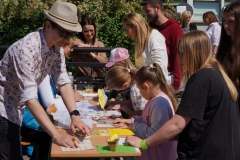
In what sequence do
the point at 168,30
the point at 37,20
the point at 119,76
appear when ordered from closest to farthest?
the point at 119,76 → the point at 168,30 → the point at 37,20

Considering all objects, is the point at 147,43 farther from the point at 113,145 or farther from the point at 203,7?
the point at 203,7

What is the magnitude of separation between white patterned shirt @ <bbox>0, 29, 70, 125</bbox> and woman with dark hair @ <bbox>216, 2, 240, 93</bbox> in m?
1.22

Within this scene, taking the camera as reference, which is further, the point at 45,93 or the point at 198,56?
the point at 45,93

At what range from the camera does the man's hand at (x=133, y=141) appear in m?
2.85

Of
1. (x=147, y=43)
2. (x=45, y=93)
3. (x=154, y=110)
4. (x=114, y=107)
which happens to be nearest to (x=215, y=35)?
(x=147, y=43)

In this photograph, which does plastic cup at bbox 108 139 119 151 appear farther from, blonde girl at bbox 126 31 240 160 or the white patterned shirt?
the white patterned shirt

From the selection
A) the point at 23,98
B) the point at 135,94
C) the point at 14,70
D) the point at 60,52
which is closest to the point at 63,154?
the point at 23,98

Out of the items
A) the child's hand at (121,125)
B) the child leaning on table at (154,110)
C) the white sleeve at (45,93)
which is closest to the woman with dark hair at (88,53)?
the white sleeve at (45,93)

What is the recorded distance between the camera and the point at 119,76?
154 inches

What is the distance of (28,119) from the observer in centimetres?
394

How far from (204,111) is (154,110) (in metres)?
0.73

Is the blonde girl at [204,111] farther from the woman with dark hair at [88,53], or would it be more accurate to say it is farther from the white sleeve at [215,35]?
the white sleeve at [215,35]

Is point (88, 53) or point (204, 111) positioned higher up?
point (204, 111)

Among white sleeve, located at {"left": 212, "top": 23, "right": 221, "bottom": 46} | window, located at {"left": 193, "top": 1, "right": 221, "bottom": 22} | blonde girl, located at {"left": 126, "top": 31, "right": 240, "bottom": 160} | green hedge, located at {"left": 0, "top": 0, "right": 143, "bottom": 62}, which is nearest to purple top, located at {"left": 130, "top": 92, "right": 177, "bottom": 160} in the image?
blonde girl, located at {"left": 126, "top": 31, "right": 240, "bottom": 160}
